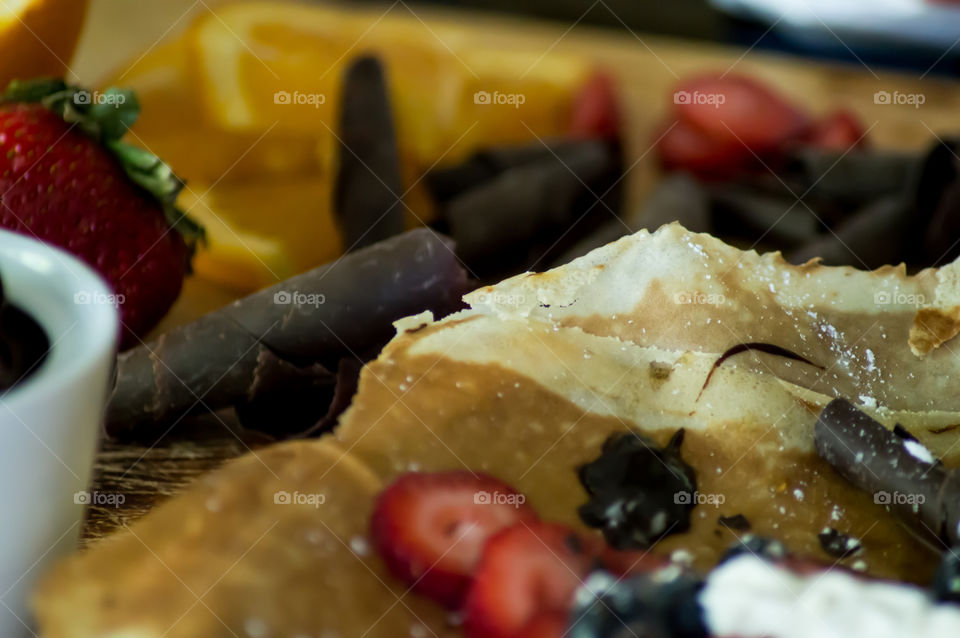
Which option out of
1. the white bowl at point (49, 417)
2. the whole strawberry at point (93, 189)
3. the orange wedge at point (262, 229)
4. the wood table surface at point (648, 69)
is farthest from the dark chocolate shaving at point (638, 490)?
the wood table surface at point (648, 69)

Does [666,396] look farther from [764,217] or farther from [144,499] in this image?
[764,217]

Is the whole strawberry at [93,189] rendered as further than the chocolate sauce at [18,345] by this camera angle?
Yes

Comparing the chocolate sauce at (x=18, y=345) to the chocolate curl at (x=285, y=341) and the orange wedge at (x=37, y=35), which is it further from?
the orange wedge at (x=37, y=35)

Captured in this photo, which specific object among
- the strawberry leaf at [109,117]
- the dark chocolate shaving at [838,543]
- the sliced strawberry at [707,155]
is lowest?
the sliced strawberry at [707,155]

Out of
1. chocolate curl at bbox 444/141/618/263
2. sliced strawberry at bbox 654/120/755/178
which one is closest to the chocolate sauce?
chocolate curl at bbox 444/141/618/263

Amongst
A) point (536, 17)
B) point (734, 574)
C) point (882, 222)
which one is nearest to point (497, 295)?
point (734, 574)
